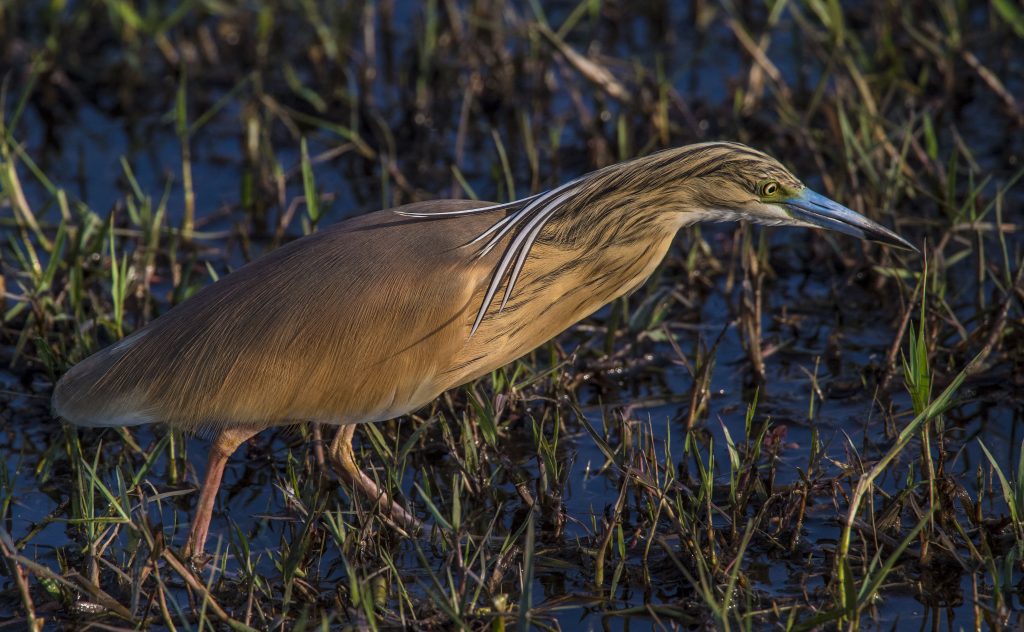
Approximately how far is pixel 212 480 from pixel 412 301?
2.58 ft

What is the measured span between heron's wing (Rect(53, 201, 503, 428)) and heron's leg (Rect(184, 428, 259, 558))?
7 cm

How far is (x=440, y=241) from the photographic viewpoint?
388cm

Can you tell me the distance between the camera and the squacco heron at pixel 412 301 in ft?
12.6

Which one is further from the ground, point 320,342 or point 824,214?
point 824,214

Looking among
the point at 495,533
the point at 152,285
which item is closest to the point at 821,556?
the point at 495,533

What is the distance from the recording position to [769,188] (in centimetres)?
383

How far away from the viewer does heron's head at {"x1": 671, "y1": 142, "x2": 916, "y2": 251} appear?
3.81m

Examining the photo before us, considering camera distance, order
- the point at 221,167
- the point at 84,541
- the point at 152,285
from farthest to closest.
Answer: the point at 221,167
the point at 152,285
the point at 84,541

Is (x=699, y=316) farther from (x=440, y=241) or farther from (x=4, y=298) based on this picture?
(x=4, y=298)

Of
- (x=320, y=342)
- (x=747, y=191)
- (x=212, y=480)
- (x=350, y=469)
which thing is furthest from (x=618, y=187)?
(x=212, y=480)

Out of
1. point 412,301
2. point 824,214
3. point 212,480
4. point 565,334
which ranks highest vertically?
point 824,214

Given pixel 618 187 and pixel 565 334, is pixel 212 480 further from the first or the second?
pixel 565 334

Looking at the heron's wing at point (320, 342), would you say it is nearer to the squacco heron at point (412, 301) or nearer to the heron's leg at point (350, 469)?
the squacco heron at point (412, 301)

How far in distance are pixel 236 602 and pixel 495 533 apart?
796 mm
